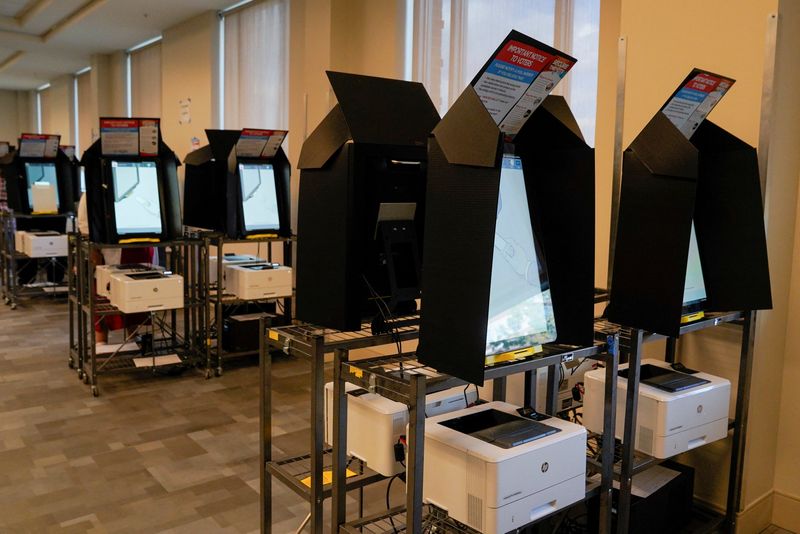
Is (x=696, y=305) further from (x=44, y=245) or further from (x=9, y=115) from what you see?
(x=9, y=115)

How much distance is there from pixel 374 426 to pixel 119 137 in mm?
3024

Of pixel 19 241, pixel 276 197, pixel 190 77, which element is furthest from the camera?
pixel 190 77

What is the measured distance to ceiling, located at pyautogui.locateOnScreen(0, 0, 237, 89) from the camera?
7.48m

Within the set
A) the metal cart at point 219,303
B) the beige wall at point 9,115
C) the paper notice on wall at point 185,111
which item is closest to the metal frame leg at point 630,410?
the metal cart at point 219,303

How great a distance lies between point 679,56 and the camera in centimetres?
255

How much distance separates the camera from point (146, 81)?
9484 mm

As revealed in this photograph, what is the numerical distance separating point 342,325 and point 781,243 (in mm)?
1742

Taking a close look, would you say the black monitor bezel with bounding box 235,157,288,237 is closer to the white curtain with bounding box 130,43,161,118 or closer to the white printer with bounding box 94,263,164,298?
the white printer with bounding box 94,263,164,298

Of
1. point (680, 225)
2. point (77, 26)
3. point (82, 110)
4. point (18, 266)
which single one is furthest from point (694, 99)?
point (82, 110)

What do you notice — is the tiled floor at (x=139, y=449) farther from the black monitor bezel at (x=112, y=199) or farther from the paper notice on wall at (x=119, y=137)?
the paper notice on wall at (x=119, y=137)

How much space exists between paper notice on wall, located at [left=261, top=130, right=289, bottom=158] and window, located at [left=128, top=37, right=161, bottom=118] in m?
5.02

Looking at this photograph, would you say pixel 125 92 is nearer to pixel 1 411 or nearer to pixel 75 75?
pixel 75 75

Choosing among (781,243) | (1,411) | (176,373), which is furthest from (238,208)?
(781,243)

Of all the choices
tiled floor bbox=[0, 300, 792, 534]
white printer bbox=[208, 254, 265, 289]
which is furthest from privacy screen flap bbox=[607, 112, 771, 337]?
white printer bbox=[208, 254, 265, 289]
